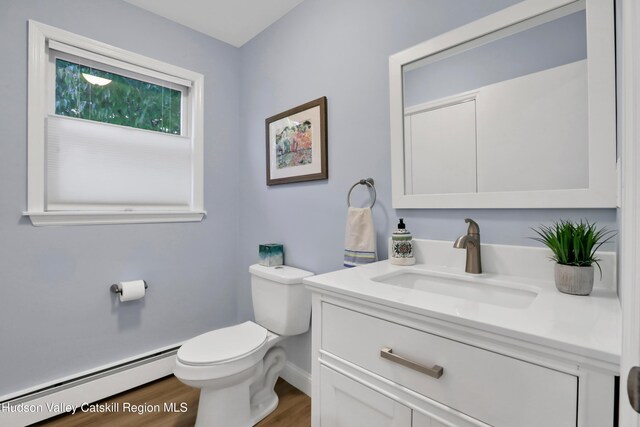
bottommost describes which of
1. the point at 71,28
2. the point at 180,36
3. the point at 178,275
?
the point at 178,275

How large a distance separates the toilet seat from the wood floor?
0.44 metres

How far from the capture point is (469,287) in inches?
41.3

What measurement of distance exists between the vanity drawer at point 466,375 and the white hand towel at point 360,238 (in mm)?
462

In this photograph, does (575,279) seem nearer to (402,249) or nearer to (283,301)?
(402,249)

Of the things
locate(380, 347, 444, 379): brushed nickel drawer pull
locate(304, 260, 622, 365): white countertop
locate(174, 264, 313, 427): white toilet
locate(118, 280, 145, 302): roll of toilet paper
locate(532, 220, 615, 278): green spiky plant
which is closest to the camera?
locate(304, 260, 622, 365): white countertop

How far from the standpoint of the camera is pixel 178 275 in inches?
81.1

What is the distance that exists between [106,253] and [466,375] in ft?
6.34

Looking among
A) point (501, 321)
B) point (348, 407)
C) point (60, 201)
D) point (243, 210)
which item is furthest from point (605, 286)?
point (60, 201)

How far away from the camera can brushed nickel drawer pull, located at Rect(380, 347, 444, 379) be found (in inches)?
28.5

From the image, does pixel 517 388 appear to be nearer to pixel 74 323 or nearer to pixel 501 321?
pixel 501 321

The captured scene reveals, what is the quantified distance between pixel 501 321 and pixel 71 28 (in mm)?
2374

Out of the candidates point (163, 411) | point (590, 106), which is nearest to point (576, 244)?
point (590, 106)

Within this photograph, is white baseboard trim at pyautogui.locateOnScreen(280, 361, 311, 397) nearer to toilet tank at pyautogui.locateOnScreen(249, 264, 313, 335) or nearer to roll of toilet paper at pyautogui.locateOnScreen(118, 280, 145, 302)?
toilet tank at pyautogui.locateOnScreen(249, 264, 313, 335)

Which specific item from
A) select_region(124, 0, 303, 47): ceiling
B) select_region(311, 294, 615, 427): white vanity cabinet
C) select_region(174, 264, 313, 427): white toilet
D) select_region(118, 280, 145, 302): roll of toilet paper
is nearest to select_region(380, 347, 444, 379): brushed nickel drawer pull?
select_region(311, 294, 615, 427): white vanity cabinet
